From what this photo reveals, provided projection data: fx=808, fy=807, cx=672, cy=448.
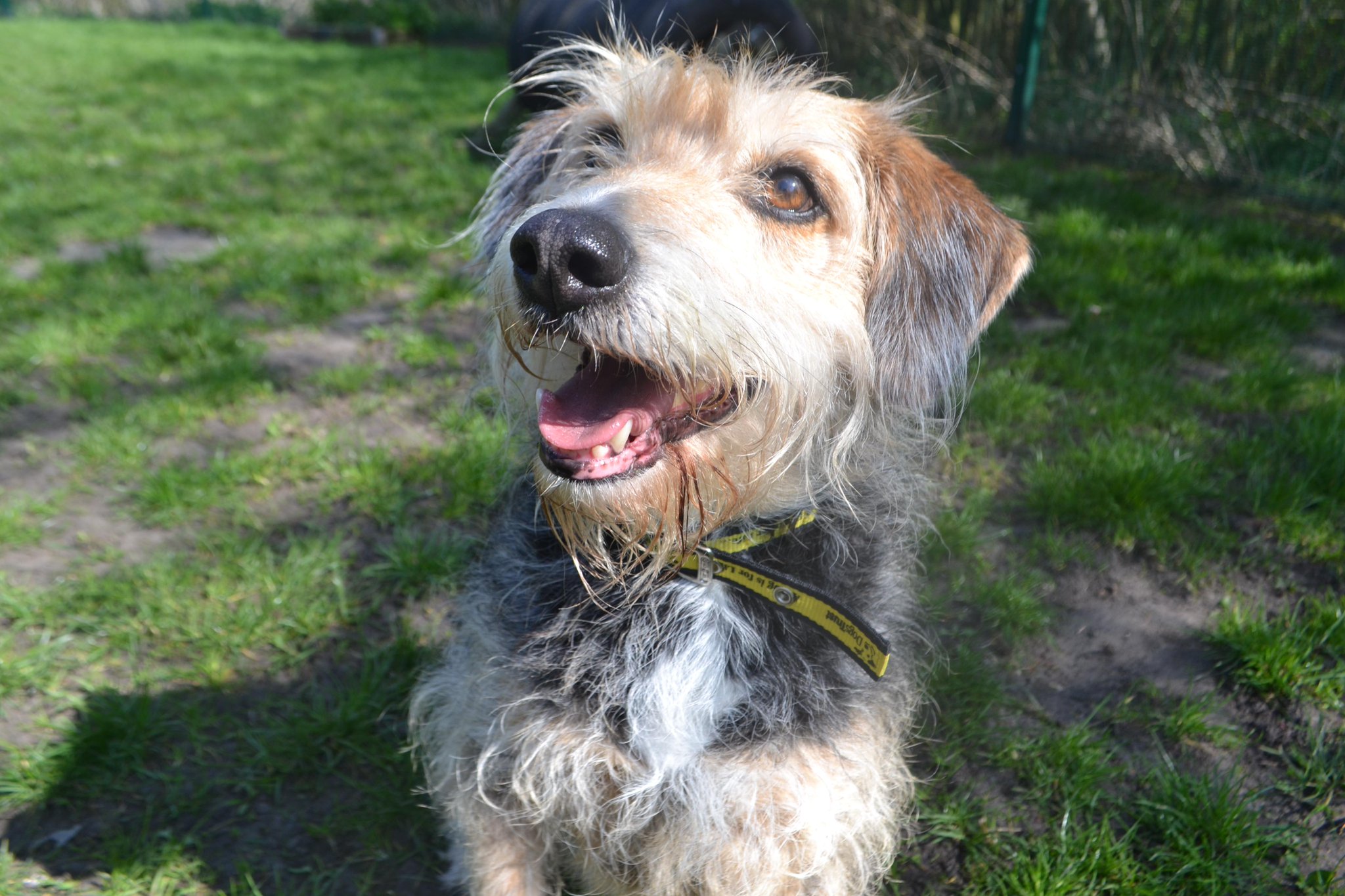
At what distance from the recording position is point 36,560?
3.14 meters

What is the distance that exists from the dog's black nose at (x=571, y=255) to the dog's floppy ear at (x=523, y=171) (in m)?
0.86

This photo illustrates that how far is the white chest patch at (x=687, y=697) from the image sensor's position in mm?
1786

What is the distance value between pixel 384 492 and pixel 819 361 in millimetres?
2330

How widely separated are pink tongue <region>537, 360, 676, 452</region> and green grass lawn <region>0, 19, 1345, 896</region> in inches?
24.7

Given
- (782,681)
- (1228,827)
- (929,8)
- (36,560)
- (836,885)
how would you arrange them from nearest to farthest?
1. (782,681)
2. (836,885)
3. (1228,827)
4. (36,560)
5. (929,8)

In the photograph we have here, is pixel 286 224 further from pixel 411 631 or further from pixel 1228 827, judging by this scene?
pixel 1228 827

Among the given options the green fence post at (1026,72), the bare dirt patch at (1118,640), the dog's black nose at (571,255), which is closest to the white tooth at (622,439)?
the dog's black nose at (571,255)

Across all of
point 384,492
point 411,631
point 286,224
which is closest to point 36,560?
point 384,492

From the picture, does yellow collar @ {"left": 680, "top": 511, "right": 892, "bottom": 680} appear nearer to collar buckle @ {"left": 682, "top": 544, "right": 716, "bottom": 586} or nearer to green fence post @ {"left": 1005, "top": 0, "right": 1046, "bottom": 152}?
collar buckle @ {"left": 682, "top": 544, "right": 716, "bottom": 586}

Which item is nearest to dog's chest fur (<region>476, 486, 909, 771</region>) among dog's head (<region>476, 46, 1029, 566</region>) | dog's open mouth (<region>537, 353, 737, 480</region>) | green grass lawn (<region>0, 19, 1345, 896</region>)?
dog's head (<region>476, 46, 1029, 566</region>)

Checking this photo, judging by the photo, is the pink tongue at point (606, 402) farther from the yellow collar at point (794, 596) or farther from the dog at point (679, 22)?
the dog at point (679, 22)

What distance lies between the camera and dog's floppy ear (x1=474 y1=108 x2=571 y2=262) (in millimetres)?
2322

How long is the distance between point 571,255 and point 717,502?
24.9 inches

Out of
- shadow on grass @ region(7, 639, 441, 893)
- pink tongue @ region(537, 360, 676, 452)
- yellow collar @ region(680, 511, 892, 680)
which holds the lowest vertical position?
shadow on grass @ region(7, 639, 441, 893)
